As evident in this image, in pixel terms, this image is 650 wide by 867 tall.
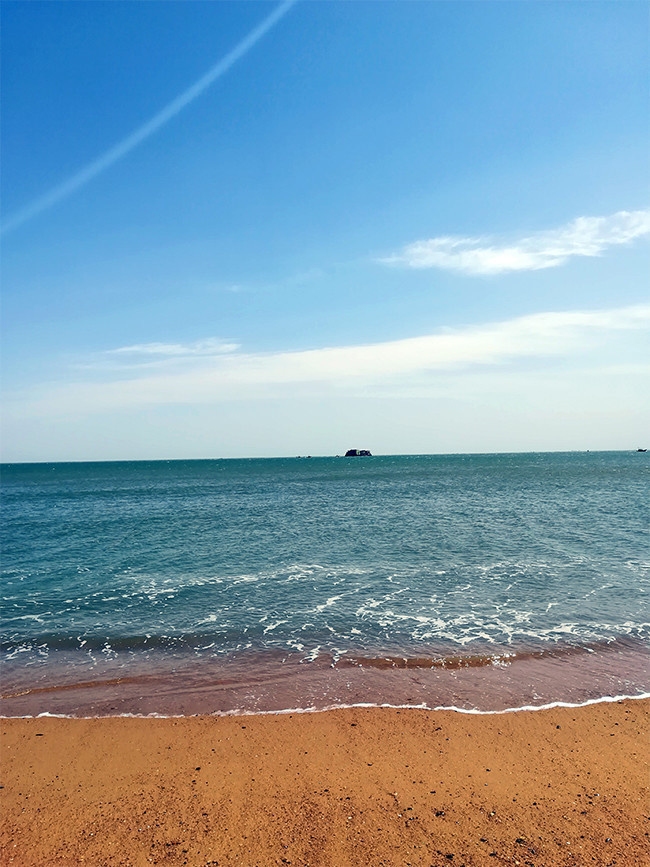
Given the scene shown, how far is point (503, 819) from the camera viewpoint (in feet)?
28.5

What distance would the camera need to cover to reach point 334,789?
31.6 ft

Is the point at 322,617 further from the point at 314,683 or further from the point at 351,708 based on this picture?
the point at 351,708

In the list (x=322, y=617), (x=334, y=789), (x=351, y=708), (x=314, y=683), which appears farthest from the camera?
(x=322, y=617)

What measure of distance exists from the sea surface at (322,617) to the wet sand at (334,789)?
1196 millimetres

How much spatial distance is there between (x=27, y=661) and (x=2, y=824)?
883 cm

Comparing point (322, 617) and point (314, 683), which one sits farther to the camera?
point (322, 617)

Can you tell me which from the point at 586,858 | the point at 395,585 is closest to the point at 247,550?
the point at 395,585

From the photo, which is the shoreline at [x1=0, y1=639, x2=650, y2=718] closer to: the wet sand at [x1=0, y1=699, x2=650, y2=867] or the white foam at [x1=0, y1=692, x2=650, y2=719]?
the white foam at [x1=0, y1=692, x2=650, y2=719]

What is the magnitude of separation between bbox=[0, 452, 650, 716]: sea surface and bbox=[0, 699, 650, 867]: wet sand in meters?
1.20

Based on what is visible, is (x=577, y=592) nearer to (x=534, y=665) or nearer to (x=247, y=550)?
(x=534, y=665)

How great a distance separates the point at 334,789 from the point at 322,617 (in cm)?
1049

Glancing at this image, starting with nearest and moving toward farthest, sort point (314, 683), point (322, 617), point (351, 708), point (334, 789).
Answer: point (334, 789), point (351, 708), point (314, 683), point (322, 617)

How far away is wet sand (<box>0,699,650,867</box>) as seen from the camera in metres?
8.11

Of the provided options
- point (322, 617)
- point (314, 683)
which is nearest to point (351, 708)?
point (314, 683)
